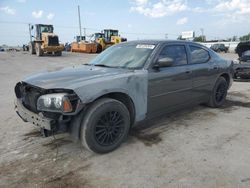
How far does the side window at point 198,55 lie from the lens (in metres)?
4.89

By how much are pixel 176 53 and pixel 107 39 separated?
2910 cm

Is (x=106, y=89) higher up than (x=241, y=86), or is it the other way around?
(x=106, y=89)

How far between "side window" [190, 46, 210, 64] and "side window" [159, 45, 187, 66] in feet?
0.95

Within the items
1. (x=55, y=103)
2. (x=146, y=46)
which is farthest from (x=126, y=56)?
(x=55, y=103)

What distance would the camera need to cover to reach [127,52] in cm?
435

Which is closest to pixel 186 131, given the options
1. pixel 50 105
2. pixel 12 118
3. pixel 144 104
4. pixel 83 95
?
pixel 144 104

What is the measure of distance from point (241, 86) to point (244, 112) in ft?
11.4

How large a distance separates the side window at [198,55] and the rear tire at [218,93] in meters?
0.74

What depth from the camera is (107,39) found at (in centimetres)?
3266

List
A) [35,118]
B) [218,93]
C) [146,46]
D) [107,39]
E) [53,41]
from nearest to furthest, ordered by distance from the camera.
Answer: [35,118]
[146,46]
[218,93]
[53,41]
[107,39]

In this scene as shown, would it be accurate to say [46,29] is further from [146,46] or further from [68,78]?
[68,78]

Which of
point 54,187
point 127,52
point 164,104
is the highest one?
point 127,52

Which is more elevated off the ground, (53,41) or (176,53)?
(53,41)

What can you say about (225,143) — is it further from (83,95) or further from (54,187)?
(54,187)
